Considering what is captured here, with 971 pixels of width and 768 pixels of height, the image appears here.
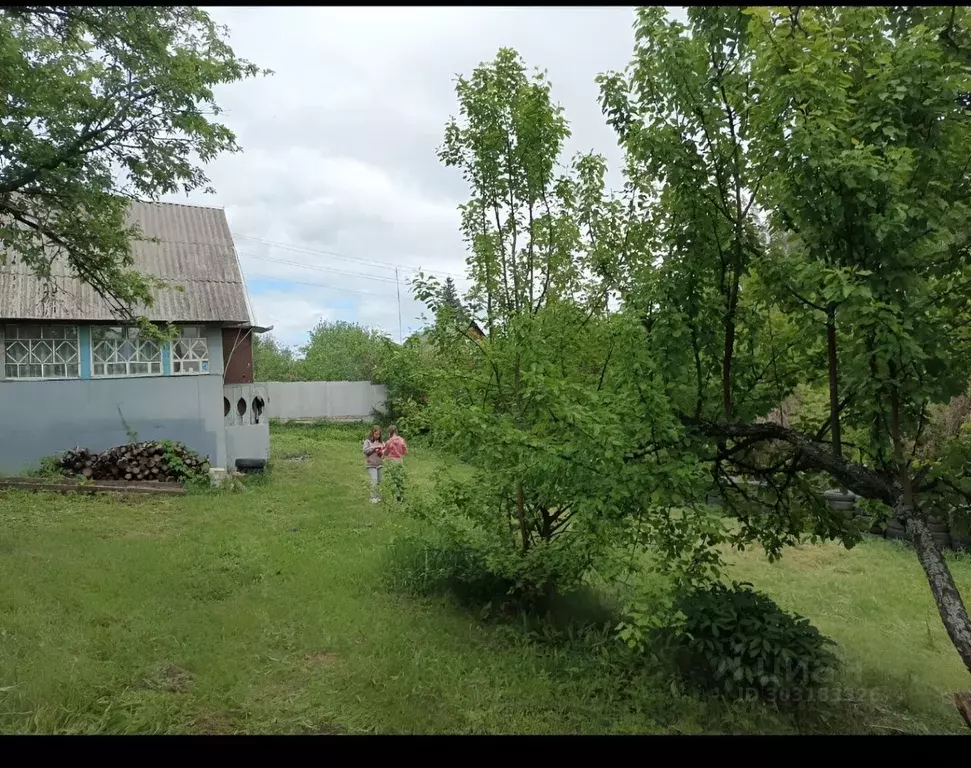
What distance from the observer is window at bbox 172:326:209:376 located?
878 cm

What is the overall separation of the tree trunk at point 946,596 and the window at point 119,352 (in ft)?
28.1

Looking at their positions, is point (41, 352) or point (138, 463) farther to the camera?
point (41, 352)

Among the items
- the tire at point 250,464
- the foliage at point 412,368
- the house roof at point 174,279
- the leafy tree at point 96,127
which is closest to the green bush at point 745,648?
the foliage at point 412,368

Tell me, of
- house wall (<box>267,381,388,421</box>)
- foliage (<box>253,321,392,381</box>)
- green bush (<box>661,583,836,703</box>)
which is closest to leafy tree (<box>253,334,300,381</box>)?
foliage (<box>253,321,392,381</box>)

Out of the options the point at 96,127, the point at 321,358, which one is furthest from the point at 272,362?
the point at 96,127

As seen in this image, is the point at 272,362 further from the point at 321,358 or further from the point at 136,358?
the point at 136,358

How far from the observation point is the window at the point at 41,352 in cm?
Result: 820

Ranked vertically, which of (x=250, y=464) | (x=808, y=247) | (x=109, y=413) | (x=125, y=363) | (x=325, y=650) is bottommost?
(x=325, y=650)

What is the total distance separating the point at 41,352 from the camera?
27.3 ft

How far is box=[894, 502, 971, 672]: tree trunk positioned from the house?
7901 millimetres

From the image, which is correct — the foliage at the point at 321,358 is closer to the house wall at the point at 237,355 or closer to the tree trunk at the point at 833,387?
the house wall at the point at 237,355

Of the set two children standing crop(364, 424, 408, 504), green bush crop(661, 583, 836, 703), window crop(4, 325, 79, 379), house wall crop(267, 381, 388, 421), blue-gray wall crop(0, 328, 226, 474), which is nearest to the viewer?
green bush crop(661, 583, 836, 703)

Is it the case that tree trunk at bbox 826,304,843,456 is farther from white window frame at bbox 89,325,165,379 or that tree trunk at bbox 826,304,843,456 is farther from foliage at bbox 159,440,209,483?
white window frame at bbox 89,325,165,379

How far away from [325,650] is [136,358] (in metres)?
6.75
